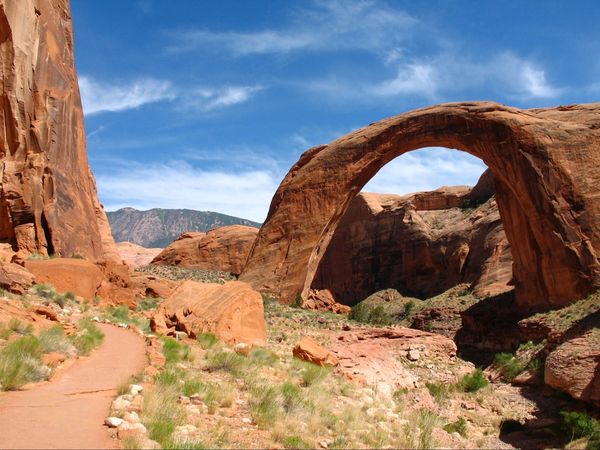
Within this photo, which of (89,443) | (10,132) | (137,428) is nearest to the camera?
(89,443)

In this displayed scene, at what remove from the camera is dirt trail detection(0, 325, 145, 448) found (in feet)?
14.2

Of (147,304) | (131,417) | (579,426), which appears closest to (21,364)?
(131,417)

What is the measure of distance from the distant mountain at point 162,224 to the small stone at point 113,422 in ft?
582

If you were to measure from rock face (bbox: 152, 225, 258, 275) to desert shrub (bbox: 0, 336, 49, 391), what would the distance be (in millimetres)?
32725

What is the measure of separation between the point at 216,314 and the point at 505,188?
47.0ft

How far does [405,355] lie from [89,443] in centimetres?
1087

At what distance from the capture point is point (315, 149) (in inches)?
1009

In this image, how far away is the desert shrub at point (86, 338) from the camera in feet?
26.9

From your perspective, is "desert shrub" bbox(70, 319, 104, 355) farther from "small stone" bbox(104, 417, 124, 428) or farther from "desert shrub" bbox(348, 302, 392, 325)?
"desert shrub" bbox(348, 302, 392, 325)

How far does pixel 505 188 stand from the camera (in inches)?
848

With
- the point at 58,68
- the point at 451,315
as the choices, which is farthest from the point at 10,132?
the point at 451,315

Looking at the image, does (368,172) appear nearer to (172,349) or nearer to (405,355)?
(405,355)

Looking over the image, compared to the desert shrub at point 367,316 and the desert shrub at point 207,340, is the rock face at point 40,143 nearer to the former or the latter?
the desert shrub at point 207,340

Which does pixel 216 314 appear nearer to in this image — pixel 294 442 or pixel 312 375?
pixel 312 375
